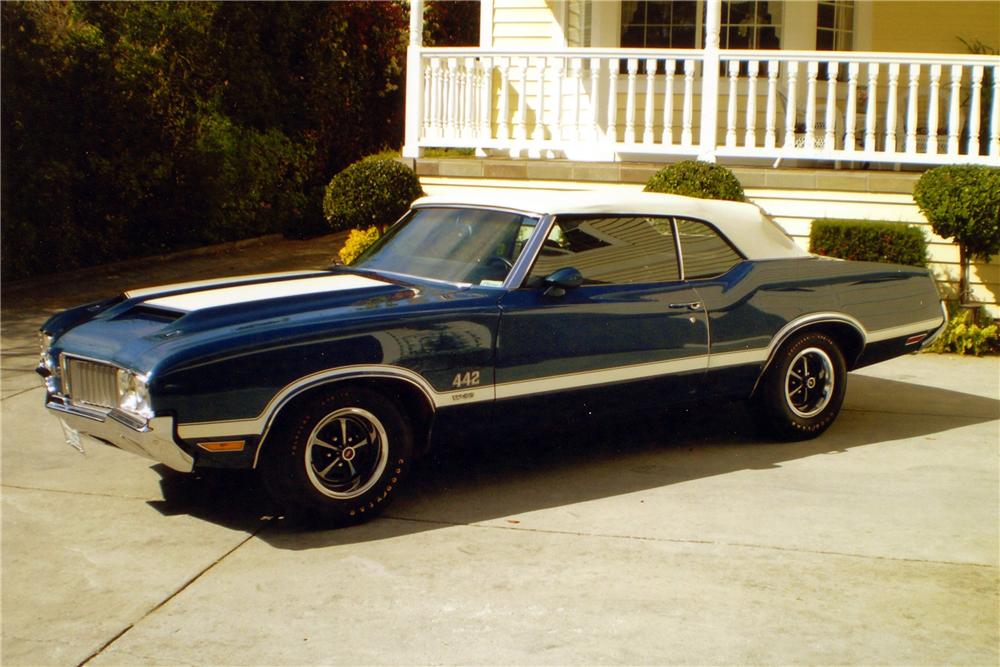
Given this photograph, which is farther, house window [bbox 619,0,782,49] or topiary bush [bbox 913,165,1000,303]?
house window [bbox 619,0,782,49]

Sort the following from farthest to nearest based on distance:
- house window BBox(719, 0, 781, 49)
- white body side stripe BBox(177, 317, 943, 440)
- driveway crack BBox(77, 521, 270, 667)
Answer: house window BBox(719, 0, 781, 49) < white body side stripe BBox(177, 317, 943, 440) < driveway crack BBox(77, 521, 270, 667)

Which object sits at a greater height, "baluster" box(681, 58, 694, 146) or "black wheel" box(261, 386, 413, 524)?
"baluster" box(681, 58, 694, 146)

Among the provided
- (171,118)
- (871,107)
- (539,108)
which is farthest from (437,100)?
(871,107)

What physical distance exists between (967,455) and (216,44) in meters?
11.9

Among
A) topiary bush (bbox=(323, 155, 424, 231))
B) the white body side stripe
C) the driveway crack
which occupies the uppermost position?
topiary bush (bbox=(323, 155, 424, 231))

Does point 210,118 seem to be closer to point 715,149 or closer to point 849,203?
point 715,149

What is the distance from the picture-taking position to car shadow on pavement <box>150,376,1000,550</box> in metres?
5.71

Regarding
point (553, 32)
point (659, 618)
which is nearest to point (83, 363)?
point (659, 618)

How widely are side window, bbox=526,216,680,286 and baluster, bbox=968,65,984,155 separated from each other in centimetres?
599

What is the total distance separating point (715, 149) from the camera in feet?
39.4

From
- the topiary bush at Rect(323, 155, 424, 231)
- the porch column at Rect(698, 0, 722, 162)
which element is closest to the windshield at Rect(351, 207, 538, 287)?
the topiary bush at Rect(323, 155, 424, 231)

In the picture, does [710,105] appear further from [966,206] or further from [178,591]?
[178,591]

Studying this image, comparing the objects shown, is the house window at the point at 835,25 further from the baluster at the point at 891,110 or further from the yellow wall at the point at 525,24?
the yellow wall at the point at 525,24

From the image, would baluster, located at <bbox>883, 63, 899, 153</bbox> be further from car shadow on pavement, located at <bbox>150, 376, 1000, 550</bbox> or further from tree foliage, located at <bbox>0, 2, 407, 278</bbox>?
tree foliage, located at <bbox>0, 2, 407, 278</bbox>
